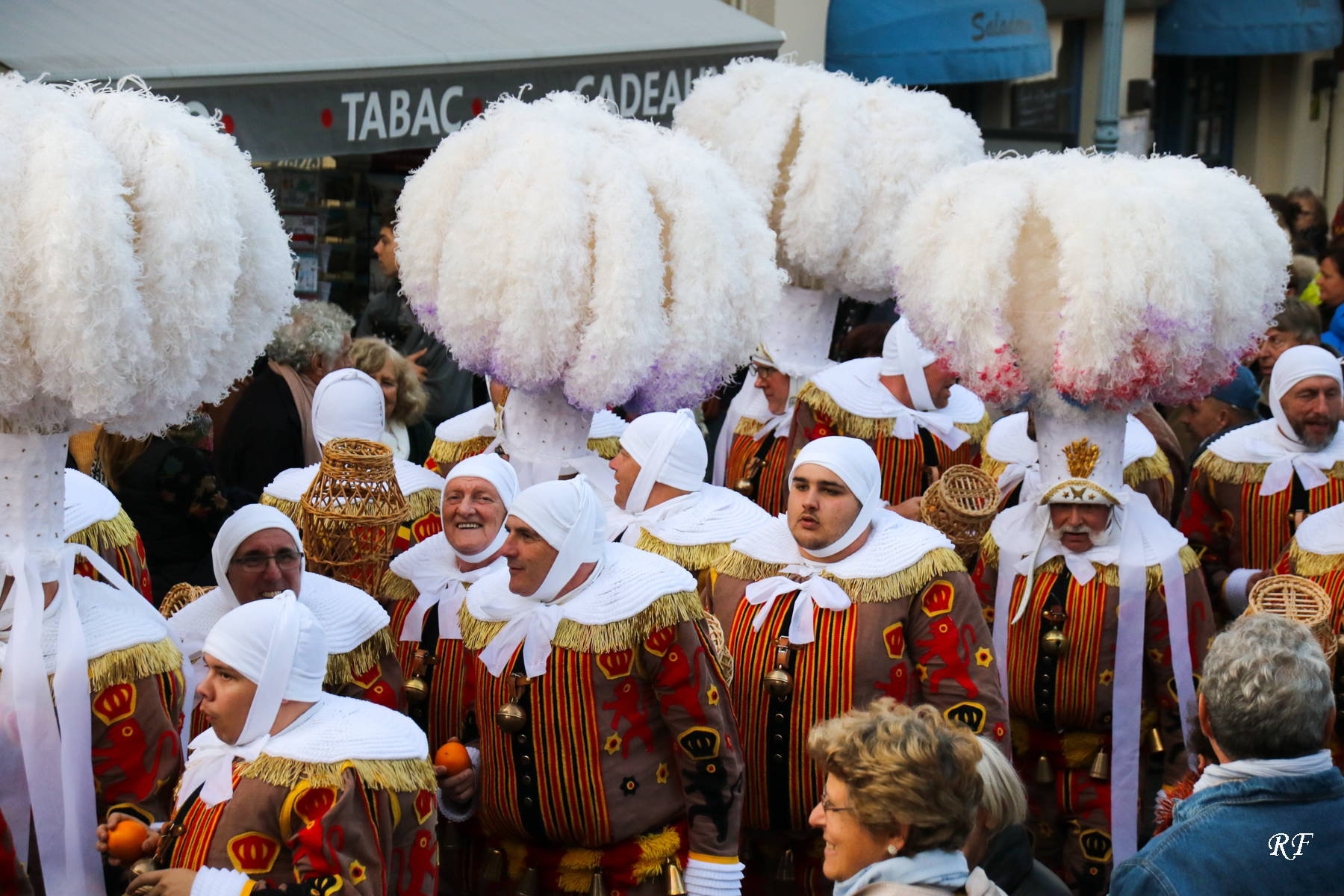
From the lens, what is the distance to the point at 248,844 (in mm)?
3057

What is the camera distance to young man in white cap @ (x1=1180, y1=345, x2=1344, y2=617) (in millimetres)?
5543

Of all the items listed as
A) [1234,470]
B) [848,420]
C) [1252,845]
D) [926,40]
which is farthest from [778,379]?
[926,40]

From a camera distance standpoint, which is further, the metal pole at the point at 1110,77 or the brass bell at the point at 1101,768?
the metal pole at the point at 1110,77

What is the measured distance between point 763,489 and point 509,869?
2578mm

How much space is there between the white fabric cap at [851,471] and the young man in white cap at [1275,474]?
1839mm

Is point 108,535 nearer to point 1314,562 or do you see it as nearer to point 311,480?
point 311,480

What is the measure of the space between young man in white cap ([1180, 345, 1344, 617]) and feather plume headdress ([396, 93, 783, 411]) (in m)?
1.96

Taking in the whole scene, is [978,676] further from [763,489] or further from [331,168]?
[331,168]

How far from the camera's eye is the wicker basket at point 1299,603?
418cm

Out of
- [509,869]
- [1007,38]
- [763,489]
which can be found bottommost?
[509,869]

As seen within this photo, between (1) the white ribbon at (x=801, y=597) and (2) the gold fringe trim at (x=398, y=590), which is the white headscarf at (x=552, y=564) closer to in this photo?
(1) the white ribbon at (x=801, y=597)

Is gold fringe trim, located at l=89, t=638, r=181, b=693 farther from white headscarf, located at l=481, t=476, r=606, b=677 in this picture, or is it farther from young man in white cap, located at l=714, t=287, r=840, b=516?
young man in white cap, located at l=714, t=287, r=840, b=516

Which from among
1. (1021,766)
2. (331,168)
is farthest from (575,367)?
(331,168)

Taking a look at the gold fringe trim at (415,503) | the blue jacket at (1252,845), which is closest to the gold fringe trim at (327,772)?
the blue jacket at (1252,845)
